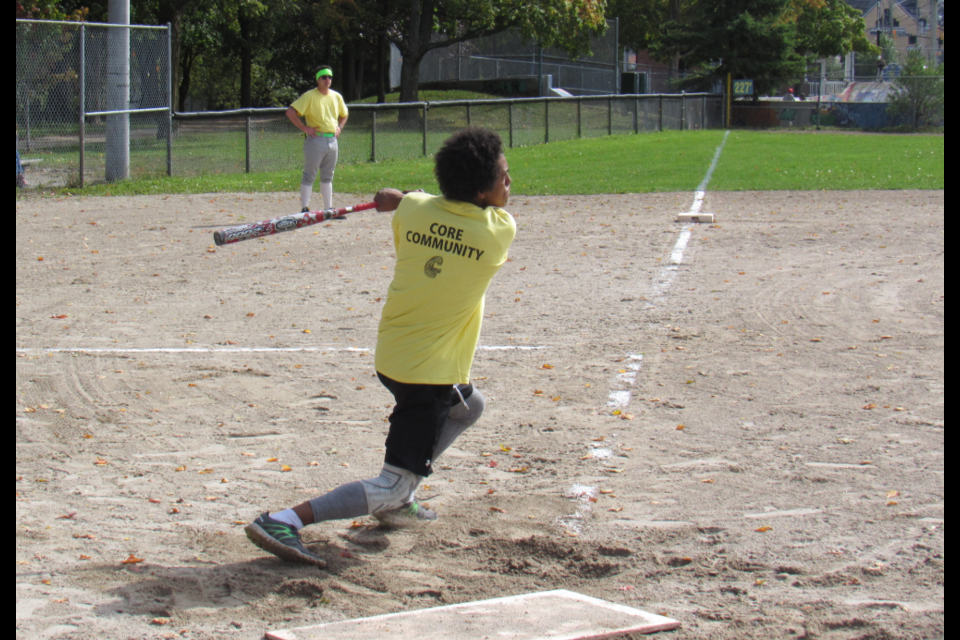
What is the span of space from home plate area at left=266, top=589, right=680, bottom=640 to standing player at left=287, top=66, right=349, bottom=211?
11.0 meters

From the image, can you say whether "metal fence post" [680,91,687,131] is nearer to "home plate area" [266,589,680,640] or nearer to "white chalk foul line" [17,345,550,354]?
"white chalk foul line" [17,345,550,354]

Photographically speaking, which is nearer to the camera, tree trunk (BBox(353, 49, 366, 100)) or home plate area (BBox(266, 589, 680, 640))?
home plate area (BBox(266, 589, 680, 640))

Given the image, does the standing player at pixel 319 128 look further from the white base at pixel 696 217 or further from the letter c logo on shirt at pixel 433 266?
the letter c logo on shirt at pixel 433 266

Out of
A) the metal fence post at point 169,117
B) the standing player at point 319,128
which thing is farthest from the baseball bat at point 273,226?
the metal fence post at point 169,117

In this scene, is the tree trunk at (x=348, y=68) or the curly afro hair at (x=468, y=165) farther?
the tree trunk at (x=348, y=68)

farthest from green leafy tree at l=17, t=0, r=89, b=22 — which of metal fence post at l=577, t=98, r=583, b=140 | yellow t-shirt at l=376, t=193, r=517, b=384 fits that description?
yellow t-shirt at l=376, t=193, r=517, b=384

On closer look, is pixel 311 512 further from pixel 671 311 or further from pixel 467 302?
pixel 671 311

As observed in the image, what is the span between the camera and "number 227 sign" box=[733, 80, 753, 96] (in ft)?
168

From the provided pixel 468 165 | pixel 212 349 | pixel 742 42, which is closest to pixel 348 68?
pixel 742 42

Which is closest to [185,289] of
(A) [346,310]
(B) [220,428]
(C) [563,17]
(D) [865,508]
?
(A) [346,310]

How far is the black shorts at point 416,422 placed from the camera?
12.7 ft

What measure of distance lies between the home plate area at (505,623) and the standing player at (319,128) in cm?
1098

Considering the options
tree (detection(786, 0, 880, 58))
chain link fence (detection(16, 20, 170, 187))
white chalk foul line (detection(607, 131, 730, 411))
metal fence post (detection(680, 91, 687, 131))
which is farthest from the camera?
tree (detection(786, 0, 880, 58))

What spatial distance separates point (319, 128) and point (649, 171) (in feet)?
32.8
